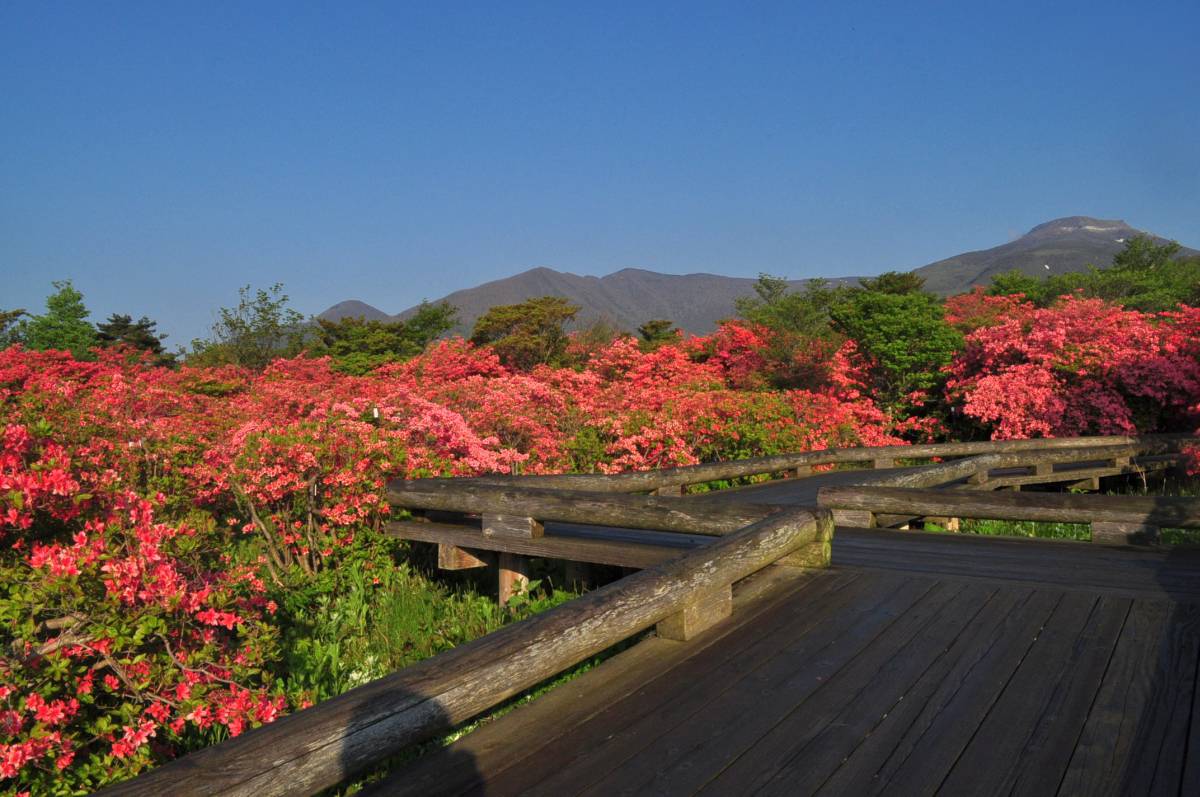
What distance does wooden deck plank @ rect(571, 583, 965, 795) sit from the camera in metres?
2.41

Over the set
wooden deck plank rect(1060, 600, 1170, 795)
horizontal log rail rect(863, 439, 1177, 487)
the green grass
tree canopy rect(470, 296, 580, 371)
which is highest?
tree canopy rect(470, 296, 580, 371)

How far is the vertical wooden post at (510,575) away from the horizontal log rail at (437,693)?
2813mm

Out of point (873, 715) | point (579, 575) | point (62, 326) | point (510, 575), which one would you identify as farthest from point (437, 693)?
point (62, 326)

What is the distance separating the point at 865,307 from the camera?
20125 mm

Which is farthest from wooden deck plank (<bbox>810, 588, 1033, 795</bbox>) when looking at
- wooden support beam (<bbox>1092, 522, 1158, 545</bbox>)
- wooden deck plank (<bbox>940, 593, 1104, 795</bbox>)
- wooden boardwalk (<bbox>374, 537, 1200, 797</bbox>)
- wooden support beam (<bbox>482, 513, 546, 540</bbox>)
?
wooden support beam (<bbox>482, 513, 546, 540</bbox>)

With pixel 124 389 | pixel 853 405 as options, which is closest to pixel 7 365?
pixel 124 389

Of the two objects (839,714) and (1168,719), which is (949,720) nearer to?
(839,714)

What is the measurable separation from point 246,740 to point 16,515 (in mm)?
3070

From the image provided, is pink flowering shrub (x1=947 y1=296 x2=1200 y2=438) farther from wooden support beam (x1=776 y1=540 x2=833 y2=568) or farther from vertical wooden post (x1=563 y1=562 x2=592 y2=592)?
wooden support beam (x1=776 y1=540 x2=833 y2=568)

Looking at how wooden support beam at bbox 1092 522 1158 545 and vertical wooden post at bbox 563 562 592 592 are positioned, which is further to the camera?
vertical wooden post at bbox 563 562 592 592

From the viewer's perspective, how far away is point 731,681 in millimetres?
3164

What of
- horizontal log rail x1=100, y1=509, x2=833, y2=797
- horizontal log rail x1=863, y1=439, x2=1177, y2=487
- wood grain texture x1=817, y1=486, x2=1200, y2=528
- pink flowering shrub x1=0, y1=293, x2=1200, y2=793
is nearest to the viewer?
horizontal log rail x1=100, y1=509, x2=833, y2=797

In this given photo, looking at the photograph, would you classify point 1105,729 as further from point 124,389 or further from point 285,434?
point 124,389

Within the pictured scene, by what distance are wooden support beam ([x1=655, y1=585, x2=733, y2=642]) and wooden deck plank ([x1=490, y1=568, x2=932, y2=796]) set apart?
0.24 m
